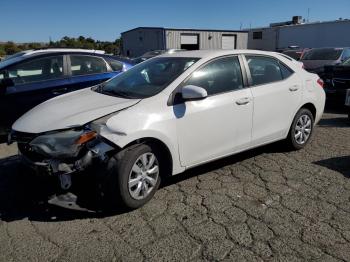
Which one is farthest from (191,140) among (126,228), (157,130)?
(126,228)

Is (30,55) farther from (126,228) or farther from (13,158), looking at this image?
(126,228)

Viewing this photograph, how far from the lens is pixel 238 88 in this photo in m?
4.38

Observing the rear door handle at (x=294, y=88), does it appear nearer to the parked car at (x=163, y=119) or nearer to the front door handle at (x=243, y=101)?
the parked car at (x=163, y=119)

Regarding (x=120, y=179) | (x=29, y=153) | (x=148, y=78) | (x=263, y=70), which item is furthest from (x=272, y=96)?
(x=29, y=153)

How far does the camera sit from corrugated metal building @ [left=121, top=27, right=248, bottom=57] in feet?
124

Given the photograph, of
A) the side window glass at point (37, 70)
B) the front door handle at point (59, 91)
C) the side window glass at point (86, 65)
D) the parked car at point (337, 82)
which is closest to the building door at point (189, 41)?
the parked car at point (337, 82)

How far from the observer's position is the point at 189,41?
39844 millimetres

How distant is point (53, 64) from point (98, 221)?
12.7ft

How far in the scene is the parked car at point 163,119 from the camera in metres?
3.31

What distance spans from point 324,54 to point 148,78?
34.8ft

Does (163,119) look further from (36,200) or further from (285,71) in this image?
(285,71)

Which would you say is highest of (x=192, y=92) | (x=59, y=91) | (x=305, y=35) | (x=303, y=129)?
(x=305, y=35)

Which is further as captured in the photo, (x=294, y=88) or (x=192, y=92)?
(x=294, y=88)

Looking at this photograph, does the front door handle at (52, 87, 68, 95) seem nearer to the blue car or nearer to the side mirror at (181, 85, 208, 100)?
the blue car
